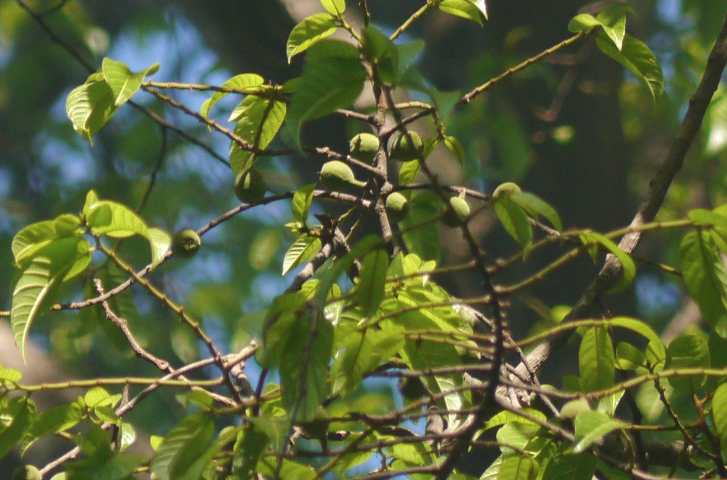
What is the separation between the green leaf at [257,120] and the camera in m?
0.74

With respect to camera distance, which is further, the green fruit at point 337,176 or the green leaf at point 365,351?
the green fruit at point 337,176

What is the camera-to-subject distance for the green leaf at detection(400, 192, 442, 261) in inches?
30.2

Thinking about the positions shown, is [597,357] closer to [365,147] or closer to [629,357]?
[629,357]

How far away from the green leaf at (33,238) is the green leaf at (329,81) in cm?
21

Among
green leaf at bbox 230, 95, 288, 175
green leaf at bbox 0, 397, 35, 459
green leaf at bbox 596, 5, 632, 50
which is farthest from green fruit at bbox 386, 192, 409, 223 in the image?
green leaf at bbox 0, 397, 35, 459

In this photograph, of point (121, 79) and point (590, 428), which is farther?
point (121, 79)

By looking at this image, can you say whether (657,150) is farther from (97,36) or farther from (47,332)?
(47,332)

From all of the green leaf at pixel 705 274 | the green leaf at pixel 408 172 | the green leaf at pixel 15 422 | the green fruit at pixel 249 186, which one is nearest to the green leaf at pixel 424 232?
the green leaf at pixel 408 172

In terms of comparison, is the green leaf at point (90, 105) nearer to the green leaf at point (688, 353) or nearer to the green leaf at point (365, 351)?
the green leaf at point (365, 351)

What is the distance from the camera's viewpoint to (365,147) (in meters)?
0.71

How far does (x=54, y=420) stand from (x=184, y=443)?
155mm

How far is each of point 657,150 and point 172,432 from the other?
2798mm

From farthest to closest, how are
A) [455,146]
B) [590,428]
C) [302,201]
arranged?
[455,146] < [302,201] < [590,428]

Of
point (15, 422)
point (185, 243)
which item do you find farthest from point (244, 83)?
point (15, 422)
